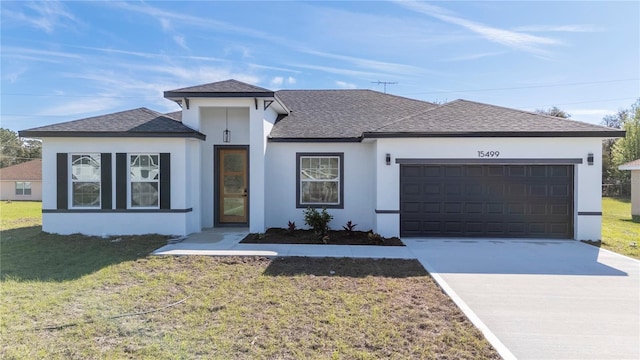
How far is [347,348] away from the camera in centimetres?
352

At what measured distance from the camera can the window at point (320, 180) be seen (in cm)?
1072

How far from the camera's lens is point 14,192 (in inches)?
1222

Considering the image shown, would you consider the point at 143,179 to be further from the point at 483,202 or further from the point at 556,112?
the point at 556,112

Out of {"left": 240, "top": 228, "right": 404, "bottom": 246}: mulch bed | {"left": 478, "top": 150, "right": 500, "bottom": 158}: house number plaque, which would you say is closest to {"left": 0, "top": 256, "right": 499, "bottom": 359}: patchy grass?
{"left": 240, "top": 228, "right": 404, "bottom": 246}: mulch bed

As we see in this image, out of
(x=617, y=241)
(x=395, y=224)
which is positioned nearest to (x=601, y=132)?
(x=617, y=241)

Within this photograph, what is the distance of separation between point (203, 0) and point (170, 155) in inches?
197

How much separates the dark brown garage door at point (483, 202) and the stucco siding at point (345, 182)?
4.58 feet

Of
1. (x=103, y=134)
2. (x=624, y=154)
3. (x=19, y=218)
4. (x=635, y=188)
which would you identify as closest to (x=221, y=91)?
(x=103, y=134)

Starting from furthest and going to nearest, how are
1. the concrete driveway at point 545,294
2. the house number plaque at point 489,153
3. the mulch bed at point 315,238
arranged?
the house number plaque at point 489,153 < the mulch bed at point 315,238 < the concrete driveway at point 545,294

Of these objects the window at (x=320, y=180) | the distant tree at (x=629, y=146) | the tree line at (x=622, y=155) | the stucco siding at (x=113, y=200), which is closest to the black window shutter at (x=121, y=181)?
the stucco siding at (x=113, y=200)

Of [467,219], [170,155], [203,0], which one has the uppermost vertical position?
[203,0]

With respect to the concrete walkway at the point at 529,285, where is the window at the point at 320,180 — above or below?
above

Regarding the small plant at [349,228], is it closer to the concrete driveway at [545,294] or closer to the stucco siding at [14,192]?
the concrete driveway at [545,294]

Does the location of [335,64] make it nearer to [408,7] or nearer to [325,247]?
[408,7]
